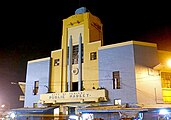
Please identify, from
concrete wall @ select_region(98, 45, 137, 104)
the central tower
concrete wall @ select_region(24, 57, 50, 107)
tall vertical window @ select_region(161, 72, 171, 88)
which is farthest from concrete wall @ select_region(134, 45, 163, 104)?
concrete wall @ select_region(24, 57, 50, 107)

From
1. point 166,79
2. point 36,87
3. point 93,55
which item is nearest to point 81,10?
point 93,55

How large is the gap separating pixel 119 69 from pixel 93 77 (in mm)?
3350

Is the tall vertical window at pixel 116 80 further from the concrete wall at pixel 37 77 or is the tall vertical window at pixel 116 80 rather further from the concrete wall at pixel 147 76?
the concrete wall at pixel 37 77

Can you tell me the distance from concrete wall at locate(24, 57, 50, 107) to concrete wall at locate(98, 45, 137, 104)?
7525 millimetres

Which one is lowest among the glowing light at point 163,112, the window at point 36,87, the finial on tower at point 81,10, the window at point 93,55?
the glowing light at point 163,112

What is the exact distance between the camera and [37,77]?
1132 inches

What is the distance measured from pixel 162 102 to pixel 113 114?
6.86 m

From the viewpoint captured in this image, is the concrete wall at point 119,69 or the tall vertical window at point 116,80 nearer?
the concrete wall at point 119,69

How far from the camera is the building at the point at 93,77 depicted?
2170 cm

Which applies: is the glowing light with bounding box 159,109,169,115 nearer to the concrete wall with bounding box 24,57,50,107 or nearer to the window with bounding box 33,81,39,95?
the concrete wall with bounding box 24,57,50,107

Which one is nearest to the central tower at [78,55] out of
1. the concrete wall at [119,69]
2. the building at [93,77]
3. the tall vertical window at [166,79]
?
the building at [93,77]

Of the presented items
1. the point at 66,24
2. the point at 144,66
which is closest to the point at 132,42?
the point at 144,66

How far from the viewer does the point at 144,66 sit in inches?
884

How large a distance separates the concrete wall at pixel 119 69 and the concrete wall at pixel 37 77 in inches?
296
